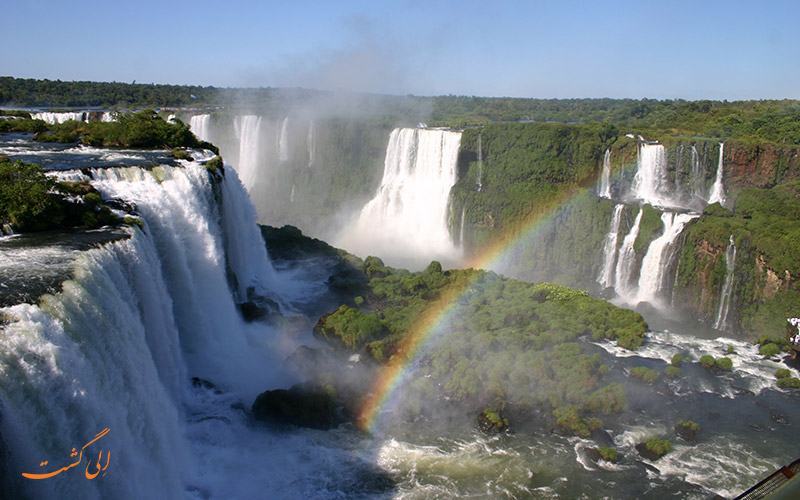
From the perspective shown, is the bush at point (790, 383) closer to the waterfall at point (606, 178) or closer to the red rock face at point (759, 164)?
the red rock face at point (759, 164)

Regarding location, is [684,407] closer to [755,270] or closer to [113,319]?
[755,270]

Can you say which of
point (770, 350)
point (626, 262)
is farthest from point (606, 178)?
point (770, 350)

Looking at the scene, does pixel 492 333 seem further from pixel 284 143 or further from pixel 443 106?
pixel 443 106

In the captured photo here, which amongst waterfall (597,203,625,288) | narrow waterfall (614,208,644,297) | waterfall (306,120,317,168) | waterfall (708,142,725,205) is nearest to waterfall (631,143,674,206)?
waterfall (708,142,725,205)

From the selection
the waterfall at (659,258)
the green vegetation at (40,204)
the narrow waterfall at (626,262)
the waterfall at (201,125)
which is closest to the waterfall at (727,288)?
the waterfall at (659,258)

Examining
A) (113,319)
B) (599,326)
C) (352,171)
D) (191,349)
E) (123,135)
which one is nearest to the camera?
(113,319)

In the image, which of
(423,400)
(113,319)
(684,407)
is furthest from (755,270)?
(113,319)

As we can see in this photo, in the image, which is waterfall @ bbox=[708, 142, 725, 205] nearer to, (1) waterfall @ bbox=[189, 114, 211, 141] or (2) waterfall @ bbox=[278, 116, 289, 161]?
(2) waterfall @ bbox=[278, 116, 289, 161]
